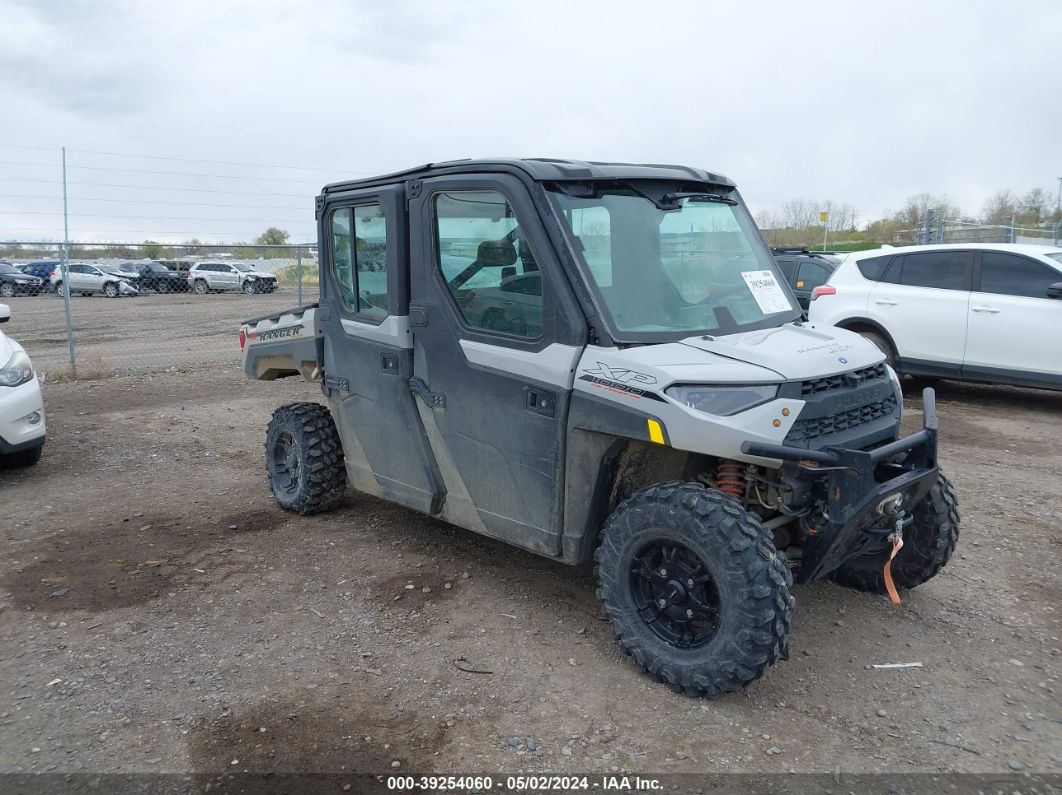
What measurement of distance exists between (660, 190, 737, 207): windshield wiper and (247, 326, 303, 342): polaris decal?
2577 millimetres

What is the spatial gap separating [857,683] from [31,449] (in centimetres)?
620

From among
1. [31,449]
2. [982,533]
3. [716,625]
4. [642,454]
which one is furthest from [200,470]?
[982,533]

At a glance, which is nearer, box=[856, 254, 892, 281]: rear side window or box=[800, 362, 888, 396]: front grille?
box=[800, 362, 888, 396]: front grille

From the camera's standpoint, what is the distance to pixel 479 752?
319 centimetres

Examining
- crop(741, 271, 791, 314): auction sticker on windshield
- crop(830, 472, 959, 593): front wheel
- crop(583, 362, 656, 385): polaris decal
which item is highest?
crop(741, 271, 791, 314): auction sticker on windshield

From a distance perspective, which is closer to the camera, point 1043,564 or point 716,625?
point 716,625

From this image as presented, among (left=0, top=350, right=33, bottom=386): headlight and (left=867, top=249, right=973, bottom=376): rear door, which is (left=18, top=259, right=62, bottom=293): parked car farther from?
(left=867, top=249, right=973, bottom=376): rear door

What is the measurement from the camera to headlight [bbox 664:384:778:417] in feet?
11.0

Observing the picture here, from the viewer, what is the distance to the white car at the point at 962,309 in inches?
344

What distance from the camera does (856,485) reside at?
3350 mm

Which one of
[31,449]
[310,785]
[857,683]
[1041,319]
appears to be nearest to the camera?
[310,785]

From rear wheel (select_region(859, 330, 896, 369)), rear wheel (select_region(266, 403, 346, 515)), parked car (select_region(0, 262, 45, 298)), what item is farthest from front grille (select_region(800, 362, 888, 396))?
parked car (select_region(0, 262, 45, 298))

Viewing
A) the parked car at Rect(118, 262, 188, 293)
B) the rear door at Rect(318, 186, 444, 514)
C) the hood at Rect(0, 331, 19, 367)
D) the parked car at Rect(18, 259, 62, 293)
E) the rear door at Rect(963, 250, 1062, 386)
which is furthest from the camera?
the parked car at Rect(118, 262, 188, 293)

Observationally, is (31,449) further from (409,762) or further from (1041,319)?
(1041,319)
